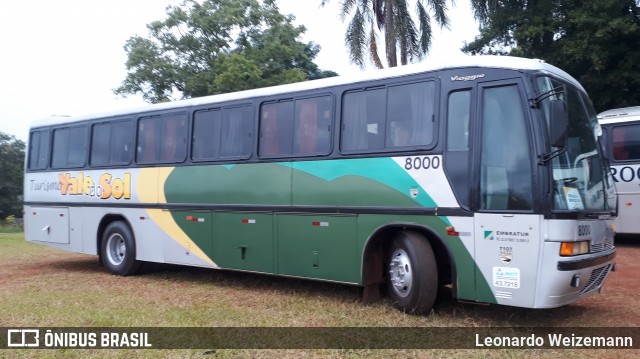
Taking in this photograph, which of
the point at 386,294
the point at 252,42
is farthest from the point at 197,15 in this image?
the point at 386,294

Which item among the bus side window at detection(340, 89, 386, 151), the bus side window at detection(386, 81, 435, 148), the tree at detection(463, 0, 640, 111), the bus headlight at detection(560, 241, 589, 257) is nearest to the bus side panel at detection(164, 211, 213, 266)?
the bus side window at detection(340, 89, 386, 151)

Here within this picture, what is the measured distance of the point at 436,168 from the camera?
682cm

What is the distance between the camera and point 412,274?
22.9 ft

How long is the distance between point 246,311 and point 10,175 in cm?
3735

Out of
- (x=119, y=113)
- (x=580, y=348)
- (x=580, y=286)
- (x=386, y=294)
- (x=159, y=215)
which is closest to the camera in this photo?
(x=580, y=348)

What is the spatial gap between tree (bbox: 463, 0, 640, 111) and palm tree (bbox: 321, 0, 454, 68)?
225 centimetres

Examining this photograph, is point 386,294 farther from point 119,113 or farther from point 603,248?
point 119,113

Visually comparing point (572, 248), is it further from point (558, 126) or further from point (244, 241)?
point (244, 241)

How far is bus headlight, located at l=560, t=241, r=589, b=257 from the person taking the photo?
5926 millimetres

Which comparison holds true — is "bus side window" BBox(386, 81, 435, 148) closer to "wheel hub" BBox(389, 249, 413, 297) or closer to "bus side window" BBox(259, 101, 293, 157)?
"wheel hub" BBox(389, 249, 413, 297)

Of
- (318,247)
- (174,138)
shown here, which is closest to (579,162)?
(318,247)

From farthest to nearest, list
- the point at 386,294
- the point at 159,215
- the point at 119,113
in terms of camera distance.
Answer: the point at 119,113, the point at 159,215, the point at 386,294

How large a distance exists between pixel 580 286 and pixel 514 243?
0.86 metres

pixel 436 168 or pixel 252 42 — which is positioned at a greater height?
pixel 252 42
